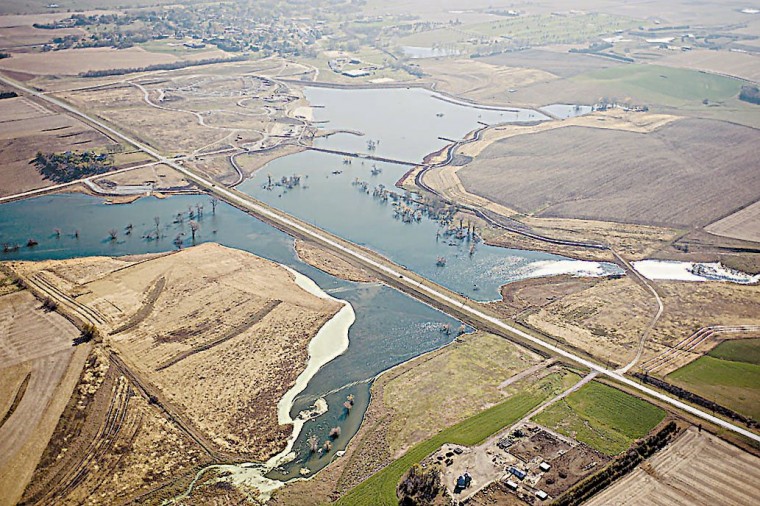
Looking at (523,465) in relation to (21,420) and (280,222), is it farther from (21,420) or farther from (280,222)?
(280,222)

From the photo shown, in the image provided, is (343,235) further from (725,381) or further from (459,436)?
(725,381)

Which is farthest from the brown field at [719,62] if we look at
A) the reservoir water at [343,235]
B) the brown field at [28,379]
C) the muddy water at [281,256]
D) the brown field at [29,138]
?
the brown field at [28,379]

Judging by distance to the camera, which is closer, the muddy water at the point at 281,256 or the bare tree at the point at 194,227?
the muddy water at the point at 281,256

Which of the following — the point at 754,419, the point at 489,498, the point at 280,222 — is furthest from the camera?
the point at 280,222

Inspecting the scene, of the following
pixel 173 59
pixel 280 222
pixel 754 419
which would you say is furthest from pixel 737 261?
pixel 173 59

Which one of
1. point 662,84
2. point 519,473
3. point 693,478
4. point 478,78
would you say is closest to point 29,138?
point 519,473

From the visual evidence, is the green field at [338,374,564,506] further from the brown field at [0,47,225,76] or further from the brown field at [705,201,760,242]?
the brown field at [0,47,225,76]

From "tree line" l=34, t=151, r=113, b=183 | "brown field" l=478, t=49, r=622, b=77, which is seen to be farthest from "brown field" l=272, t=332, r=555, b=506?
"brown field" l=478, t=49, r=622, b=77

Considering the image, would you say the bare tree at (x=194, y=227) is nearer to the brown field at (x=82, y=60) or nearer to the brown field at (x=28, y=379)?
the brown field at (x=28, y=379)
